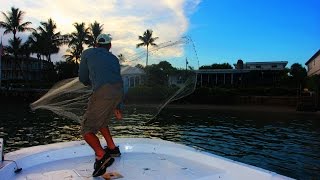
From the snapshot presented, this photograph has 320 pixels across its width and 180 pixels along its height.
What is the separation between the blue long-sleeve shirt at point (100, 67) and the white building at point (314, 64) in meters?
60.2

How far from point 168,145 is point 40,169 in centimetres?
222

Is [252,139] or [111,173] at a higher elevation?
[111,173]

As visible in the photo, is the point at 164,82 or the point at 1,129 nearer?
the point at 164,82

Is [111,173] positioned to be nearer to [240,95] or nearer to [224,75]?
[240,95]

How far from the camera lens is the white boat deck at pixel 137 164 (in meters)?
4.86

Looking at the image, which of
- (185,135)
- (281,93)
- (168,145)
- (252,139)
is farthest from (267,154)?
(281,93)

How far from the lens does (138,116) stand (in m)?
8.52

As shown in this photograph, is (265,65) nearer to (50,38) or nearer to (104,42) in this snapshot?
(50,38)

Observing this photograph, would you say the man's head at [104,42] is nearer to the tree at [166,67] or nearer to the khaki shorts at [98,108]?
the khaki shorts at [98,108]

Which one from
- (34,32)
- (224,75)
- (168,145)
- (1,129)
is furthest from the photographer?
(34,32)

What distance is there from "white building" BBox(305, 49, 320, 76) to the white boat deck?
5906 centimetres

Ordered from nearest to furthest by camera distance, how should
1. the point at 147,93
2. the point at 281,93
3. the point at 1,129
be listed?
the point at 147,93 < the point at 1,129 < the point at 281,93

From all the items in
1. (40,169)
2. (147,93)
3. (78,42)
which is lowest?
(40,169)

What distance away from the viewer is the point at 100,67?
5.23 m
